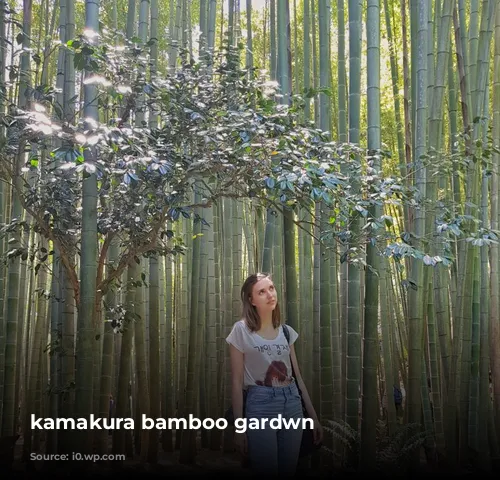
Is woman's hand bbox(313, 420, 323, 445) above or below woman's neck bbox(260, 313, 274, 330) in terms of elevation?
below

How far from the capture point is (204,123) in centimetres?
266

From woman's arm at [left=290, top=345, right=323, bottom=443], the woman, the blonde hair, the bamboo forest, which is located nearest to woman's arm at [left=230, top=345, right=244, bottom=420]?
the woman

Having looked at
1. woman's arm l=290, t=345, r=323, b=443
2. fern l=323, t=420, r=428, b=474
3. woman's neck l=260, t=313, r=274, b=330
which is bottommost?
fern l=323, t=420, r=428, b=474

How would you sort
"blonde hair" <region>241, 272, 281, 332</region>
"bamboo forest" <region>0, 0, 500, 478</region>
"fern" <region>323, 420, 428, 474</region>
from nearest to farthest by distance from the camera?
"blonde hair" <region>241, 272, 281, 332</region>
"bamboo forest" <region>0, 0, 500, 478</region>
"fern" <region>323, 420, 428, 474</region>

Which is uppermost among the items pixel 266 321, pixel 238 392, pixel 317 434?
pixel 266 321

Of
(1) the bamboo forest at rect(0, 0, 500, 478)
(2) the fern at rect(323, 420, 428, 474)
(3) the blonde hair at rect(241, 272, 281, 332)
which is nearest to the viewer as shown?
(3) the blonde hair at rect(241, 272, 281, 332)

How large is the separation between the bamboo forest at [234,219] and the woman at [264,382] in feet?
1.44

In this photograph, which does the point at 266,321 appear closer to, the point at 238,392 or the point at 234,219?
the point at 238,392

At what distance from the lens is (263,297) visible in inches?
87.4

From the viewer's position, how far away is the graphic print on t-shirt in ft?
7.04

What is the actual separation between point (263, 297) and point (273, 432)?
0.45 meters

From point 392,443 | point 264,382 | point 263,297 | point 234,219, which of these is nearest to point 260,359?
point 264,382

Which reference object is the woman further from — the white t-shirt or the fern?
the fern

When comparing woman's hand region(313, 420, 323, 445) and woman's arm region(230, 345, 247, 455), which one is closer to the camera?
woman's arm region(230, 345, 247, 455)
